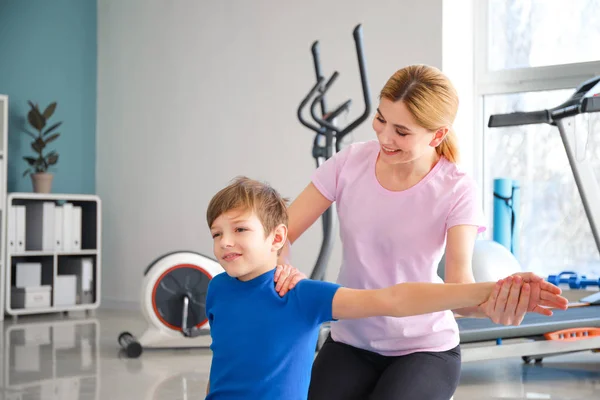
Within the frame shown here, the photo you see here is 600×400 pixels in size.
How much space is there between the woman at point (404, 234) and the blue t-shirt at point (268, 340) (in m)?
0.24

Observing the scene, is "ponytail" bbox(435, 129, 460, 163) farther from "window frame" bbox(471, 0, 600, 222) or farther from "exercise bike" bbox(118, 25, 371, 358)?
"window frame" bbox(471, 0, 600, 222)

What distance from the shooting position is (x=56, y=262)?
18.5 feet

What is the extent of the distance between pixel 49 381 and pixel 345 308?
2306 millimetres

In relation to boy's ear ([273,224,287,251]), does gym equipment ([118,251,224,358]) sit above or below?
below

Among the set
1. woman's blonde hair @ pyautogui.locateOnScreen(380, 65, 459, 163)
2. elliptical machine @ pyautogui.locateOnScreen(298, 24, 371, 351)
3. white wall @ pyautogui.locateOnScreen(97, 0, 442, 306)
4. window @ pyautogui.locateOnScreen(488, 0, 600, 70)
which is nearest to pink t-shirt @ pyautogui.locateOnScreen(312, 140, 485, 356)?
woman's blonde hair @ pyautogui.locateOnScreen(380, 65, 459, 163)

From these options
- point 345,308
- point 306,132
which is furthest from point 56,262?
point 345,308

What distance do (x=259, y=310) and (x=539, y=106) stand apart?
3.70m

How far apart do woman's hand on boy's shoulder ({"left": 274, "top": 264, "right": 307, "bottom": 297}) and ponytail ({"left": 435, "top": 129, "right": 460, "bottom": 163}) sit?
483 millimetres

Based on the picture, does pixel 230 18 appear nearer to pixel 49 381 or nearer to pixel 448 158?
pixel 49 381

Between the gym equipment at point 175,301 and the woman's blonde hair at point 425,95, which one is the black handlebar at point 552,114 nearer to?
the gym equipment at point 175,301

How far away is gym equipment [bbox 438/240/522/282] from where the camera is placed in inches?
141

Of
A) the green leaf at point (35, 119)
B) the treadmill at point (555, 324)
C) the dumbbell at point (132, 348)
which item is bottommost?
the dumbbell at point (132, 348)

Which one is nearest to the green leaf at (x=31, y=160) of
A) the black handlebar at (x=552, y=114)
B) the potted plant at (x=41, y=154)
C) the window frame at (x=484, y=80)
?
the potted plant at (x=41, y=154)

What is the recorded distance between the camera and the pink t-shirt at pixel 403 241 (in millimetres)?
1632
